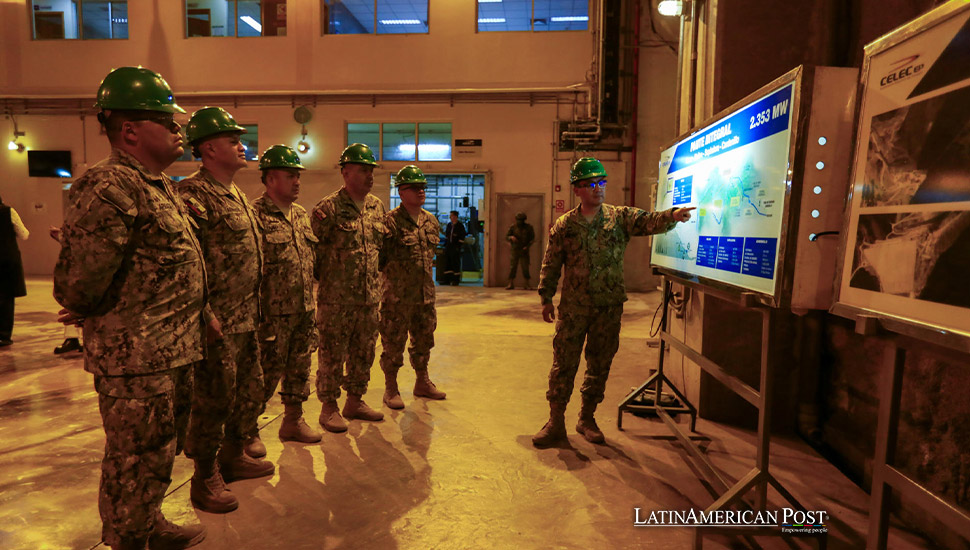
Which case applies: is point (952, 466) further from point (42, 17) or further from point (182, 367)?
point (42, 17)

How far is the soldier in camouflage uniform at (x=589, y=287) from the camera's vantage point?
355cm

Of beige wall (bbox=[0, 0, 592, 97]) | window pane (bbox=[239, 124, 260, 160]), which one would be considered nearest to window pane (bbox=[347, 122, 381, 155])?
beige wall (bbox=[0, 0, 592, 97])

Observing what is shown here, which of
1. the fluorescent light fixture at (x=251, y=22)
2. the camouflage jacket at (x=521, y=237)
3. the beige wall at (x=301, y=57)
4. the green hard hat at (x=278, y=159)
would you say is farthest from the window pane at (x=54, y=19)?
the green hard hat at (x=278, y=159)

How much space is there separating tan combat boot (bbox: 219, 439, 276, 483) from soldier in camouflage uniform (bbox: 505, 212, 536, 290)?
922 centimetres

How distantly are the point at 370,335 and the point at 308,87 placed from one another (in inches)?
423

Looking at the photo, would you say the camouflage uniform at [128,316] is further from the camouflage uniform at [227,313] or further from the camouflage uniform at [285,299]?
the camouflage uniform at [285,299]

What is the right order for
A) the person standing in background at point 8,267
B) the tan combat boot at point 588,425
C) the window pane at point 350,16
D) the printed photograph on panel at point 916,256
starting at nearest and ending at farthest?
the printed photograph on panel at point 916,256, the tan combat boot at point 588,425, the person standing in background at point 8,267, the window pane at point 350,16

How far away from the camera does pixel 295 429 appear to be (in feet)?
11.9

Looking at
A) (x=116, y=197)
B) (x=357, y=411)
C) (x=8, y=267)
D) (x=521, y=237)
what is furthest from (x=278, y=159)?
(x=521, y=237)

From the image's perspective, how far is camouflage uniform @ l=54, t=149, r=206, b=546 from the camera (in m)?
1.90

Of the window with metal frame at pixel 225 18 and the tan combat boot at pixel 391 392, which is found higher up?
the window with metal frame at pixel 225 18

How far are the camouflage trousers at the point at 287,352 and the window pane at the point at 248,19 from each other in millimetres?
12055

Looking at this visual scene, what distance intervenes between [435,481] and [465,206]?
1155cm

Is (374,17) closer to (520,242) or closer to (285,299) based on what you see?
(520,242)
